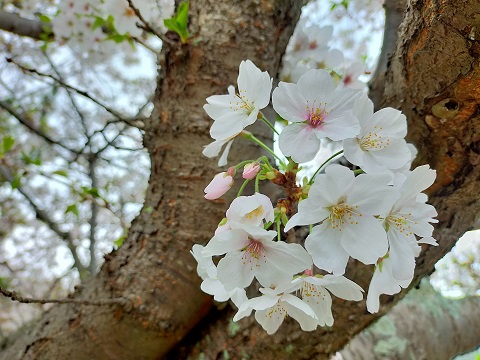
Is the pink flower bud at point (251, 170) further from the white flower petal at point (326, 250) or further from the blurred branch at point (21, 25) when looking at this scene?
the blurred branch at point (21, 25)

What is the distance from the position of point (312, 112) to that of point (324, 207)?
0.40ft

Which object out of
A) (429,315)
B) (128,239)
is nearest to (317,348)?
(128,239)

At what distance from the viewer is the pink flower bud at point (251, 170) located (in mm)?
550

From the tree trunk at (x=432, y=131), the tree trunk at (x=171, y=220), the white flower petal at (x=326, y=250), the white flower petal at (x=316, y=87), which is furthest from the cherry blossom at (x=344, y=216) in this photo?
the tree trunk at (x=171, y=220)

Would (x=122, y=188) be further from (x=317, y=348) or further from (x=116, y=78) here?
(x=317, y=348)

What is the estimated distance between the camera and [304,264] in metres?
0.49

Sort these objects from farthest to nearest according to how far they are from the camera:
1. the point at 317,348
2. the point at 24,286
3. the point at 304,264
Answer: the point at 24,286, the point at 317,348, the point at 304,264

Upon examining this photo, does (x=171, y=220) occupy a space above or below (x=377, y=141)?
above

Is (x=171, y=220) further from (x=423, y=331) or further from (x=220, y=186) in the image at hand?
(x=423, y=331)

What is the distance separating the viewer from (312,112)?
1.70 ft

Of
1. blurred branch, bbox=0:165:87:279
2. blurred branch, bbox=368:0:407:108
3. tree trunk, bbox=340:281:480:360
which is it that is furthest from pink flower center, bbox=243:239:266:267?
blurred branch, bbox=0:165:87:279

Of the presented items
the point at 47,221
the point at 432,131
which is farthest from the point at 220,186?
the point at 47,221

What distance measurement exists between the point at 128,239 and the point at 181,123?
350mm

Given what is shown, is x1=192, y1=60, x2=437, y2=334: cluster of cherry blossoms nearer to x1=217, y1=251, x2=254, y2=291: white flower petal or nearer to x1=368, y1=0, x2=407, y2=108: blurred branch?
x1=217, y1=251, x2=254, y2=291: white flower petal
